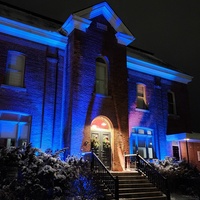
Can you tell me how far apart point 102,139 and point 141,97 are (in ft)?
19.3

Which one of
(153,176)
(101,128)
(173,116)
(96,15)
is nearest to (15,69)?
(101,128)

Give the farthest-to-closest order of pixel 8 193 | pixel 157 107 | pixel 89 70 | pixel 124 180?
pixel 157 107 < pixel 89 70 < pixel 124 180 < pixel 8 193

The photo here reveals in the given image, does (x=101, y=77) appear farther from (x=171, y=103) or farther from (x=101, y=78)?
(x=171, y=103)

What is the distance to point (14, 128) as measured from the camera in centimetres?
1455

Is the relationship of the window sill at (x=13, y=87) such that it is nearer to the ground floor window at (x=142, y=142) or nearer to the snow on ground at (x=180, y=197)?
the ground floor window at (x=142, y=142)

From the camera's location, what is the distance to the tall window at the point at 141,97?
20.2 m

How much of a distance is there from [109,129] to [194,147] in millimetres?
8432

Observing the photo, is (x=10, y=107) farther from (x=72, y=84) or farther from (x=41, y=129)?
(x=72, y=84)

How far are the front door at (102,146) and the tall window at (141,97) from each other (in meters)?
4.98

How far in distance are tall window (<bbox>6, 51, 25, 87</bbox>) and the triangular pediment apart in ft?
11.8

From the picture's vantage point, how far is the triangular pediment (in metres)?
16.4

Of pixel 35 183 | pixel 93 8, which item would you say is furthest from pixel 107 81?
pixel 35 183

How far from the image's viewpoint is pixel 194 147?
68.4 ft

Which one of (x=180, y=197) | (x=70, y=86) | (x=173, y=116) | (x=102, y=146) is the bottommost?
(x=180, y=197)
